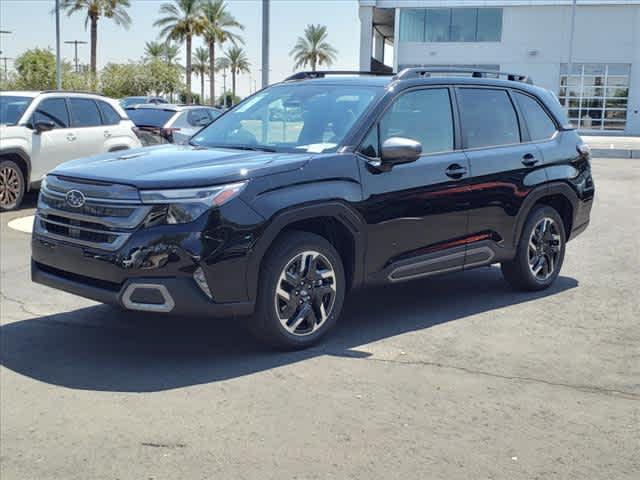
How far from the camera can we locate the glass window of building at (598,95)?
51406 millimetres

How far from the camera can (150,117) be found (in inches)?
647

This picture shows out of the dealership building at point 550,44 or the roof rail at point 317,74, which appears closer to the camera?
the roof rail at point 317,74

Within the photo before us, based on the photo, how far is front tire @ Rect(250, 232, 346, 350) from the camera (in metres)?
5.16

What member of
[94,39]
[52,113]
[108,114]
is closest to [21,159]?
[52,113]

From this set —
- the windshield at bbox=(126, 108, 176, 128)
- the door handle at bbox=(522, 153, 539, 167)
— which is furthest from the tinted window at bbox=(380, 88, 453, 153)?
the windshield at bbox=(126, 108, 176, 128)

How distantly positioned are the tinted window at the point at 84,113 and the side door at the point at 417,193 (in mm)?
8191

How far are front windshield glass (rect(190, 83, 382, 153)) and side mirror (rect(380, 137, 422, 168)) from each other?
314 mm

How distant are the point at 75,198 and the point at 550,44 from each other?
51531mm

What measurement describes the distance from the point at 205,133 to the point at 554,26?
50.1 metres

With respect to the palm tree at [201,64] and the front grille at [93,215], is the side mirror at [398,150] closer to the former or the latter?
the front grille at [93,215]

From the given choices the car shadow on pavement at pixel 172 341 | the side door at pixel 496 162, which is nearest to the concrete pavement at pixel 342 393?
the car shadow on pavement at pixel 172 341

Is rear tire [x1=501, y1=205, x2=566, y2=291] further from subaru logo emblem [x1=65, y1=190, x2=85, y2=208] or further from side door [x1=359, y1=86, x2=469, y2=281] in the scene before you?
subaru logo emblem [x1=65, y1=190, x2=85, y2=208]

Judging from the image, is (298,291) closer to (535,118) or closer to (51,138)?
(535,118)

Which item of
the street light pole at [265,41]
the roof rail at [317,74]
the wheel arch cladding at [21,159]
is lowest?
the wheel arch cladding at [21,159]
